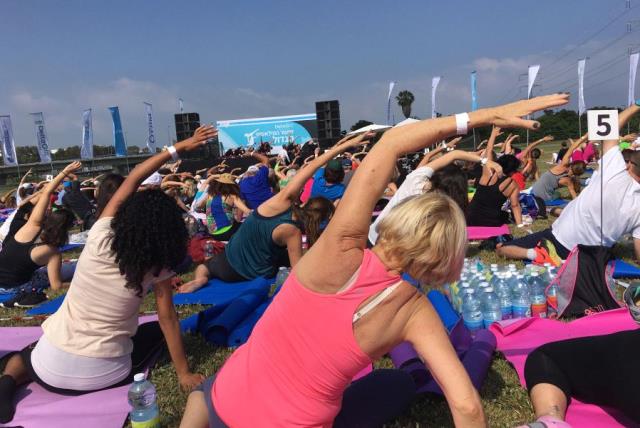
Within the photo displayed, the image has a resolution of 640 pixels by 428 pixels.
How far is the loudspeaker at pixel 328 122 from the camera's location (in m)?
26.1

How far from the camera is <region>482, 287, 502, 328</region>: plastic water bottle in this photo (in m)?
3.89

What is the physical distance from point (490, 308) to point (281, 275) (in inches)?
90.2

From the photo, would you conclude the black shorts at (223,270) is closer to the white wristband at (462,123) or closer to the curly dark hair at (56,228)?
the curly dark hair at (56,228)

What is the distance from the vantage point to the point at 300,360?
166 cm

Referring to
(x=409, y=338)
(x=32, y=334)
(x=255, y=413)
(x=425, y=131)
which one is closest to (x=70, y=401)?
(x=32, y=334)

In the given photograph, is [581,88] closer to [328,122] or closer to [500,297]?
[328,122]

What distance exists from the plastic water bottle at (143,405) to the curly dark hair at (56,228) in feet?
10.8

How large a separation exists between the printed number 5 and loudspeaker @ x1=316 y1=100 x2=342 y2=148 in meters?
22.1

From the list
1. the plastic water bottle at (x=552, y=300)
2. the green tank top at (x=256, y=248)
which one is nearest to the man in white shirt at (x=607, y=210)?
the plastic water bottle at (x=552, y=300)

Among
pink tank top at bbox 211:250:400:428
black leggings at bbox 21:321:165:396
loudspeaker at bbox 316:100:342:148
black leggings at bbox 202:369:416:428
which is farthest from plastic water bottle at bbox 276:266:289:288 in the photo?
loudspeaker at bbox 316:100:342:148

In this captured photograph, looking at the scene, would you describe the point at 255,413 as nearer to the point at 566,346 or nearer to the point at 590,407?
the point at 566,346

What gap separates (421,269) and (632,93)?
28695mm

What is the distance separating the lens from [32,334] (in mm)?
4258

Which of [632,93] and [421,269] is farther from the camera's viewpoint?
[632,93]
